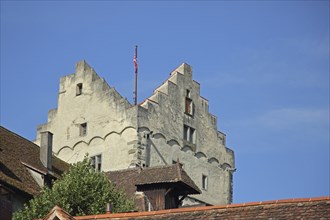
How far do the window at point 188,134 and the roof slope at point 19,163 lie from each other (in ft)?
35.1

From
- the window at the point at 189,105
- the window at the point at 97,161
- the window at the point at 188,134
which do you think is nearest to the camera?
the window at the point at 97,161

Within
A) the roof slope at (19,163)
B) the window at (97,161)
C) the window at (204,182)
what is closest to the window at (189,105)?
the window at (204,182)

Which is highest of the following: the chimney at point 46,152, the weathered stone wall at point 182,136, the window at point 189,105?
the window at point 189,105

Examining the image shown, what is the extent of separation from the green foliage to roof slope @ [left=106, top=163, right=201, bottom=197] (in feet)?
17.0

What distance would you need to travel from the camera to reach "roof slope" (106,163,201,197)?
43938 mm

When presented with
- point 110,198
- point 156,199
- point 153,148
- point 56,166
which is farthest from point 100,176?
point 153,148

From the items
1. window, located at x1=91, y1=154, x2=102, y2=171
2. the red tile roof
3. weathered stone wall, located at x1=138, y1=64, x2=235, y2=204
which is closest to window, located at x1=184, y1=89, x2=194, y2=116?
weathered stone wall, located at x1=138, y1=64, x2=235, y2=204

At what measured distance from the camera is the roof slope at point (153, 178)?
43.9 meters

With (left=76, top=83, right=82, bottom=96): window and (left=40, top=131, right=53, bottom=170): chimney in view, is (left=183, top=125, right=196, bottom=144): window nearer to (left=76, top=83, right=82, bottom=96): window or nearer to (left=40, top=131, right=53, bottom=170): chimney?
(left=76, top=83, right=82, bottom=96): window

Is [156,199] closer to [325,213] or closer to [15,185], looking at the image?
[15,185]

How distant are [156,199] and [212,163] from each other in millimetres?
16020

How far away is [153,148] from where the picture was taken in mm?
54344

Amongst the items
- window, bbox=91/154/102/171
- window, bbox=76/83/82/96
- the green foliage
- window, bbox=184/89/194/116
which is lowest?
the green foliage

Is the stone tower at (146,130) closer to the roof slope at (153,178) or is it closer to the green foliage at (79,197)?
the roof slope at (153,178)
